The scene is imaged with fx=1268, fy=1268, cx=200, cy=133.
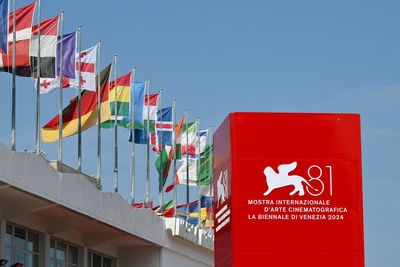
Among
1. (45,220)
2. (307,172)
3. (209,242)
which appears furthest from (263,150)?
(209,242)

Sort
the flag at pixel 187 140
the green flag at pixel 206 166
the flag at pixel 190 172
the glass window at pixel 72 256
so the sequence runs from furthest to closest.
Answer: the green flag at pixel 206 166 → the flag at pixel 190 172 → the flag at pixel 187 140 → the glass window at pixel 72 256

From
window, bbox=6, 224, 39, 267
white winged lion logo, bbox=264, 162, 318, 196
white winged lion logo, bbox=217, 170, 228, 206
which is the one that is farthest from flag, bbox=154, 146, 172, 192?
white winged lion logo, bbox=264, 162, 318, 196

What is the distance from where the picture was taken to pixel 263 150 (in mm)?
24969

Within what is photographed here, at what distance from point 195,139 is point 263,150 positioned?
26570 millimetres

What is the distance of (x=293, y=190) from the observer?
979 inches

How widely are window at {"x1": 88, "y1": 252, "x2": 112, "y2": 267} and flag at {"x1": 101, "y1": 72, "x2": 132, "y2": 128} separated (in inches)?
173

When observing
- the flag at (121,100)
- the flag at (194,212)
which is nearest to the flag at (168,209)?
the flag at (194,212)

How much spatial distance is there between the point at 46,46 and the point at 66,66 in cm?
107

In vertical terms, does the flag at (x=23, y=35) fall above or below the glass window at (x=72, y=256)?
above

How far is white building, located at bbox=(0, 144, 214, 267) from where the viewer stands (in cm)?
3192

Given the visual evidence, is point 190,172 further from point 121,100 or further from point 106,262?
point 121,100

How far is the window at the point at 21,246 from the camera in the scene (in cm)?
3494

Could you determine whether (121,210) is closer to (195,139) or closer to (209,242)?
(209,242)

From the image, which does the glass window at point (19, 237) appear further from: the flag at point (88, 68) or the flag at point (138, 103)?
the flag at point (138, 103)
